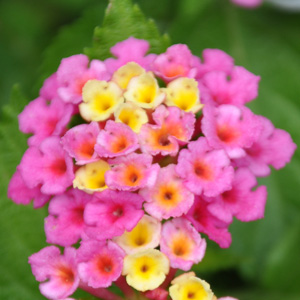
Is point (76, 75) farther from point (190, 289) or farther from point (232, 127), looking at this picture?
point (190, 289)

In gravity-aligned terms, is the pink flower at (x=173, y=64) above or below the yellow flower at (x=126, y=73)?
above

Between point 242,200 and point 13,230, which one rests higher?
point 242,200

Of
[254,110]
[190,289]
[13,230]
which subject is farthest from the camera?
[254,110]

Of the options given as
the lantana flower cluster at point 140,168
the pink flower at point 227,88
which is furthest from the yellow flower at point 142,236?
the pink flower at point 227,88

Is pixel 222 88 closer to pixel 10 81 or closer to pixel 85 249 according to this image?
pixel 85 249

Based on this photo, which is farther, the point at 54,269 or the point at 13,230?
the point at 13,230

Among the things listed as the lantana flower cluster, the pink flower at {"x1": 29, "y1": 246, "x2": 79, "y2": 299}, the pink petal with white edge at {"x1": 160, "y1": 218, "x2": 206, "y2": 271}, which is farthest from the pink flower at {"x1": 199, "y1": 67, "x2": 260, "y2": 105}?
the pink flower at {"x1": 29, "y1": 246, "x2": 79, "y2": 299}

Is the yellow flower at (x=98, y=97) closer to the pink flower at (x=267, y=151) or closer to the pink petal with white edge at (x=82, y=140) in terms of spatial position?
the pink petal with white edge at (x=82, y=140)

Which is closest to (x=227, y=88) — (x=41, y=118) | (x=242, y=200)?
(x=242, y=200)
